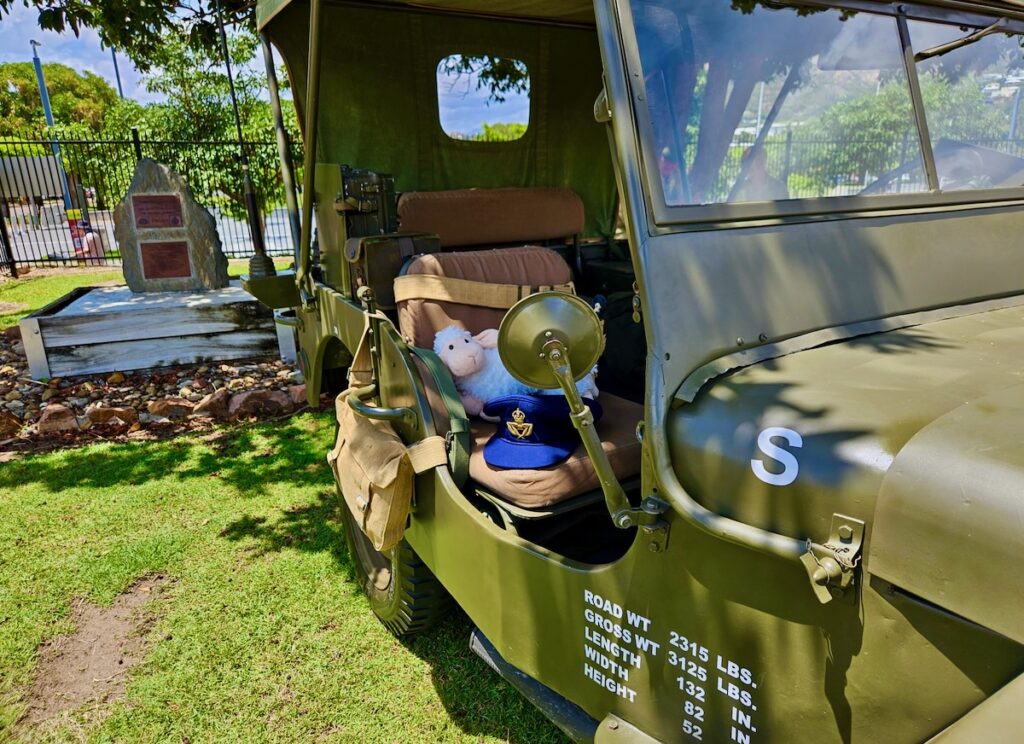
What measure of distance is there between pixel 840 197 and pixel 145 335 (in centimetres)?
624

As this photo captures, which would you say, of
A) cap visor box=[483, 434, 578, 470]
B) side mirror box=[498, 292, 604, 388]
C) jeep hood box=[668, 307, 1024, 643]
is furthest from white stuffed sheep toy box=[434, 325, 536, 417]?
jeep hood box=[668, 307, 1024, 643]

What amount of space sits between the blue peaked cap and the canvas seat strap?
63cm

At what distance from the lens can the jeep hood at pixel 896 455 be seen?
1031 mm

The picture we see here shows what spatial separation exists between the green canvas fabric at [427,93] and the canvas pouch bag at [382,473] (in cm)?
200

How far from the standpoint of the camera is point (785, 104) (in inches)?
74.3

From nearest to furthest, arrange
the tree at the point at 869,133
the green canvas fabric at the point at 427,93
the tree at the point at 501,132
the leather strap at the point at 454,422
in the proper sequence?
the tree at the point at 869,133
the leather strap at the point at 454,422
the green canvas fabric at the point at 427,93
the tree at the point at 501,132

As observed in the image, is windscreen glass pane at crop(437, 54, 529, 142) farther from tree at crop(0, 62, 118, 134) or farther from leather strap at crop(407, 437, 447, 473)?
tree at crop(0, 62, 118, 134)


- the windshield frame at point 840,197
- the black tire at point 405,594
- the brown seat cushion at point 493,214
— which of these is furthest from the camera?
the brown seat cushion at point 493,214

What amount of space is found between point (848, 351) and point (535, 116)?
3048 millimetres

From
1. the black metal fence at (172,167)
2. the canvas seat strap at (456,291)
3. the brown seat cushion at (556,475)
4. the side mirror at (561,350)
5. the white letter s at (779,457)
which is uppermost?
the black metal fence at (172,167)

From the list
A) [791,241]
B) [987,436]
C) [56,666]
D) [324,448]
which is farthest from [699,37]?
[324,448]

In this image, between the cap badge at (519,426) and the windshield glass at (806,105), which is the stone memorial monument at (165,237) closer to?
the cap badge at (519,426)

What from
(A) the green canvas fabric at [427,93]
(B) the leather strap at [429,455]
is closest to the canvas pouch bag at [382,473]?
(B) the leather strap at [429,455]

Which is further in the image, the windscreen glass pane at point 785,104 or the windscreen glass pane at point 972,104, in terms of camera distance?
the windscreen glass pane at point 972,104
